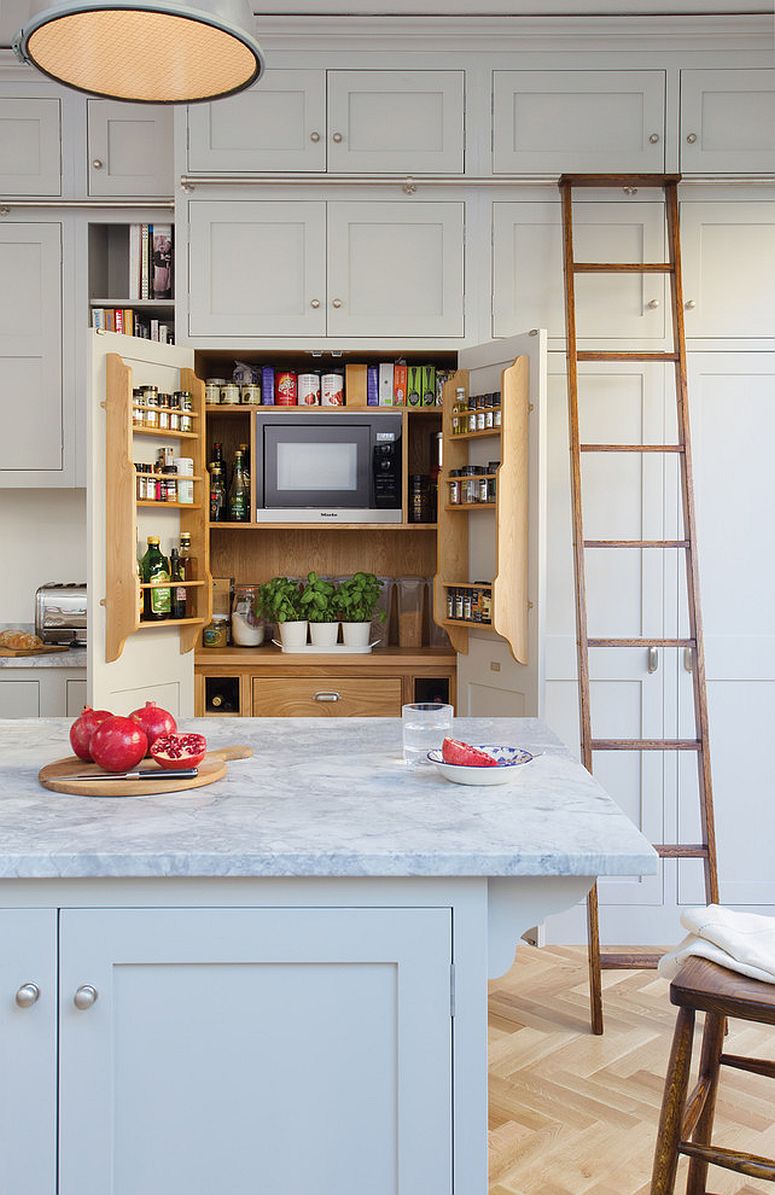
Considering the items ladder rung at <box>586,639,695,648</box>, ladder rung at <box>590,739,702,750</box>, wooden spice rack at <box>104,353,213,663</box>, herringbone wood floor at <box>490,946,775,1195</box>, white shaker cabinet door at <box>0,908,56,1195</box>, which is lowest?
herringbone wood floor at <box>490,946,775,1195</box>

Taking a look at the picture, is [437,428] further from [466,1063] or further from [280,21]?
[466,1063]

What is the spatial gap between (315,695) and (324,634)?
0.79 ft

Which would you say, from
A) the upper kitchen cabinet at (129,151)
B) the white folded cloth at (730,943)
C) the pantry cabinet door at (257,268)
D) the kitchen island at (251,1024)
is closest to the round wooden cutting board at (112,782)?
the kitchen island at (251,1024)

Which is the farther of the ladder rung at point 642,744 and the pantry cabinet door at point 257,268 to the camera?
the pantry cabinet door at point 257,268

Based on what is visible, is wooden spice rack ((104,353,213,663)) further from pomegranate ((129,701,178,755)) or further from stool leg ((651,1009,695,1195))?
stool leg ((651,1009,695,1195))

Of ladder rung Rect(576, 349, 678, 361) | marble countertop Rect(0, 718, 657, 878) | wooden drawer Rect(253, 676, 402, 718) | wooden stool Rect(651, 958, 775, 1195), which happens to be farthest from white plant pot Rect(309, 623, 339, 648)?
wooden stool Rect(651, 958, 775, 1195)

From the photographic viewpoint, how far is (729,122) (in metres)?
3.54

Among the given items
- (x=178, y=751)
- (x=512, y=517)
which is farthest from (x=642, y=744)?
(x=178, y=751)

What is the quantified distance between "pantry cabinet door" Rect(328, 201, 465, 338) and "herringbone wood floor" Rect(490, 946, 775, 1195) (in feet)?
7.06

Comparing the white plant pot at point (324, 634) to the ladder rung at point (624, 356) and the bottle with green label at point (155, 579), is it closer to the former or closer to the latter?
the bottle with green label at point (155, 579)

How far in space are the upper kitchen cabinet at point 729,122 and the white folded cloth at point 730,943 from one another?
269cm

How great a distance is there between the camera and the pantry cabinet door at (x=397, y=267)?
3598mm

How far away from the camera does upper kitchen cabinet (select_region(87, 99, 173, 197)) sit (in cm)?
383

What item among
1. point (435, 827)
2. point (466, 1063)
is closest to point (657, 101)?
point (435, 827)
